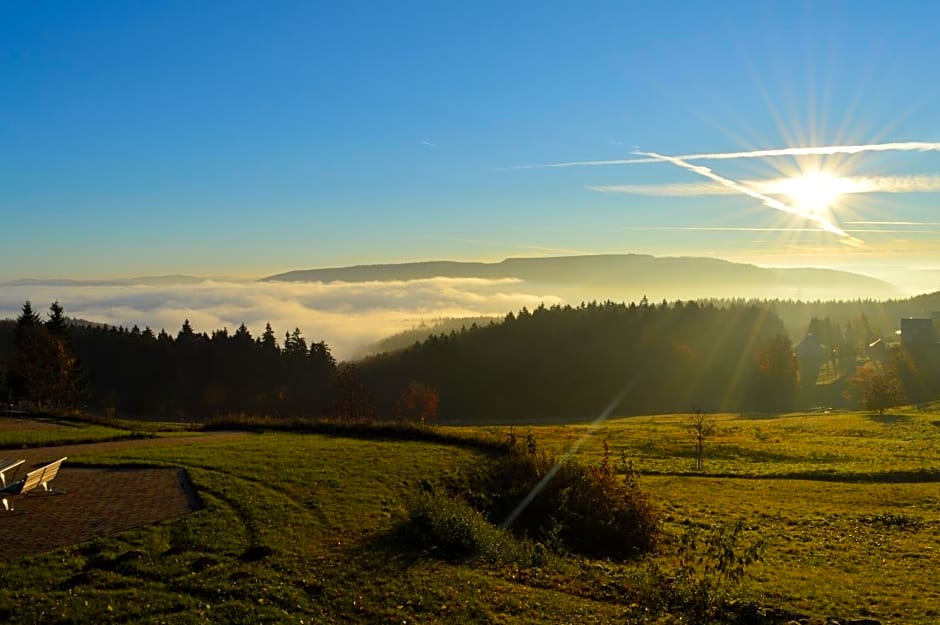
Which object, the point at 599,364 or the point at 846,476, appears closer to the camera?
the point at 846,476

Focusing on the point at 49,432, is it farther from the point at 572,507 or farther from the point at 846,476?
the point at 846,476

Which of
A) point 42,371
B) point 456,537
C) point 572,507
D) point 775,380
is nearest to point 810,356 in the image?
point 775,380

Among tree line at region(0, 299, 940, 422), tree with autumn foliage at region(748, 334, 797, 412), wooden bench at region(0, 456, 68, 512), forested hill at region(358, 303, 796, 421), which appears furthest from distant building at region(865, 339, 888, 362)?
wooden bench at region(0, 456, 68, 512)

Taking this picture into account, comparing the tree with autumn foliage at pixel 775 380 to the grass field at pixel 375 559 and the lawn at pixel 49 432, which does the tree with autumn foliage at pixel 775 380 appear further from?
the lawn at pixel 49 432

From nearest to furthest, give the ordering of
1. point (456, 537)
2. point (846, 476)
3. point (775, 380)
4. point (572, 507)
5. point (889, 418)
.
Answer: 1. point (456, 537)
2. point (572, 507)
3. point (846, 476)
4. point (889, 418)
5. point (775, 380)

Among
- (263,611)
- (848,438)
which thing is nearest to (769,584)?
(263,611)

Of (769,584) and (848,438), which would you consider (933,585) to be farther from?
(848,438)

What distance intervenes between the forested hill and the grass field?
84.4 meters

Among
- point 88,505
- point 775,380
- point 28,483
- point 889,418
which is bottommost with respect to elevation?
point 889,418

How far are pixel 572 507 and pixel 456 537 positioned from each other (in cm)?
810

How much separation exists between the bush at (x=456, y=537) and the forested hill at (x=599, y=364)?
9659cm

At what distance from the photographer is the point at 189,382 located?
116812mm

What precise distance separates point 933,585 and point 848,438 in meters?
50.0

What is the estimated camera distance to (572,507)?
24984 mm
